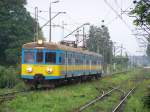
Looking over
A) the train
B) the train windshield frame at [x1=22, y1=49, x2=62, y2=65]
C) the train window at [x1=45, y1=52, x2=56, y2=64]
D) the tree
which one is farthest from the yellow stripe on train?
the tree

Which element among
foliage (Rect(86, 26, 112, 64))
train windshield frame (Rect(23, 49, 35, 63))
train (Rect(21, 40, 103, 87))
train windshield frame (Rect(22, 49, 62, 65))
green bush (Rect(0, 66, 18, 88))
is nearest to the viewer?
train (Rect(21, 40, 103, 87))

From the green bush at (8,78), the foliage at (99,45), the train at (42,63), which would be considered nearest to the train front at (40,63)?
the train at (42,63)

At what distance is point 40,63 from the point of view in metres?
26.8

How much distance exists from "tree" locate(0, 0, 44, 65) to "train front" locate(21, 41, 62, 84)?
117ft

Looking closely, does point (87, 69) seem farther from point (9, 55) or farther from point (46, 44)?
point (9, 55)

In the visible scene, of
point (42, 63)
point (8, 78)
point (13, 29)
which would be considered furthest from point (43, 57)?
point (13, 29)

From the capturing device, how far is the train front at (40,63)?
1049 inches

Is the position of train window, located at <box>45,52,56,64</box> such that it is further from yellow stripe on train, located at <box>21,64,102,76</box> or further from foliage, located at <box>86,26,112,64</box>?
foliage, located at <box>86,26,112,64</box>

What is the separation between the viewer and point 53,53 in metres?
27.0

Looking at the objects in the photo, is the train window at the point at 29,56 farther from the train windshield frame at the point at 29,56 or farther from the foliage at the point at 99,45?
the foliage at the point at 99,45

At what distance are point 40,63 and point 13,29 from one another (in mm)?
41460

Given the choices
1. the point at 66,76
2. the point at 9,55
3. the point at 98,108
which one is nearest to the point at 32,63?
the point at 66,76

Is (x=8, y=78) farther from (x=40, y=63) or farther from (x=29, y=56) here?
(x=40, y=63)

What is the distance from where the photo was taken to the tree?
6465cm
